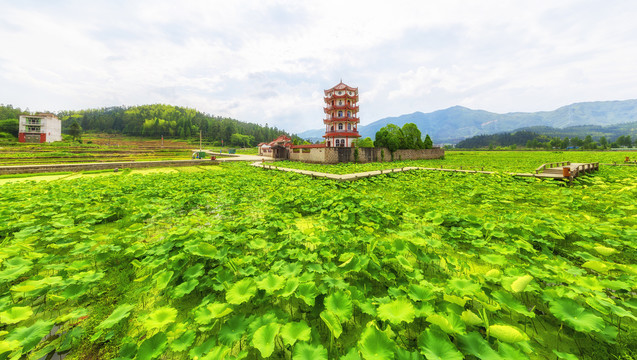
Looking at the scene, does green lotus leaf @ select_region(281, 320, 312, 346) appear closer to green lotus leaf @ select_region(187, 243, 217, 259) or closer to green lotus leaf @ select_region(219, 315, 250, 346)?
green lotus leaf @ select_region(219, 315, 250, 346)

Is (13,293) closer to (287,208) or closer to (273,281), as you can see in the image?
(273,281)

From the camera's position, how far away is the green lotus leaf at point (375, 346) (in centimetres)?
142

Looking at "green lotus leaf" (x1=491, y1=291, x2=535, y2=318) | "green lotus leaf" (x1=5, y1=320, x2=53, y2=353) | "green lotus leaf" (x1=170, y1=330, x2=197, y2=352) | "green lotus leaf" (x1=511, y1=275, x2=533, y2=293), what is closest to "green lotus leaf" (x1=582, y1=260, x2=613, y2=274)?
"green lotus leaf" (x1=511, y1=275, x2=533, y2=293)

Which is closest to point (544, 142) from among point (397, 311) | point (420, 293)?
point (420, 293)

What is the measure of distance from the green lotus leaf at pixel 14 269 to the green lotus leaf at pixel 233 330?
2430 millimetres

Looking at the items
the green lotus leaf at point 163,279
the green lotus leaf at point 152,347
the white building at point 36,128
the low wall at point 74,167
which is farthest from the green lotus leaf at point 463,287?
the white building at point 36,128

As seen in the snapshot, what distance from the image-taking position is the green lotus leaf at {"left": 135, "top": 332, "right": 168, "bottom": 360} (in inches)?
59.4

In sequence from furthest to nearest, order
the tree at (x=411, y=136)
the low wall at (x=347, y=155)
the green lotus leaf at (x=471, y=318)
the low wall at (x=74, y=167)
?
the tree at (x=411, y=136)
the low wall at (x=347, y=155)
the low wall at (x=74, y=167)
the green lotus leaf at (x=471, y=318)

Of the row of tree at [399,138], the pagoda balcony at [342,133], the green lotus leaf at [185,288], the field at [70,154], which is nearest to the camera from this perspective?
the green lotus leaf at [185,288]

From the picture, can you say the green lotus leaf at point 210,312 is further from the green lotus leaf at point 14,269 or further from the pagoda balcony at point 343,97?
the pagoda balcony at point 343,97

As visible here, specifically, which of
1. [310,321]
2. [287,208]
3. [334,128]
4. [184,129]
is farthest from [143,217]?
[184,129]

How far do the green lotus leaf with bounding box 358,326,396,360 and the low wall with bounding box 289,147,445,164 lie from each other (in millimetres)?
18114

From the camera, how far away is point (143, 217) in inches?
196

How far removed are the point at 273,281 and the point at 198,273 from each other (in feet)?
3.15
